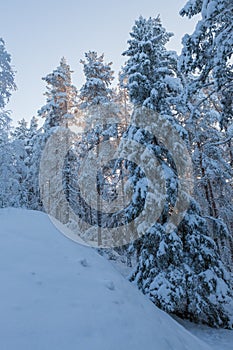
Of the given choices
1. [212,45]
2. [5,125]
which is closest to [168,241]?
[212,45]

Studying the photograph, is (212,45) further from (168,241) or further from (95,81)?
(95,81)

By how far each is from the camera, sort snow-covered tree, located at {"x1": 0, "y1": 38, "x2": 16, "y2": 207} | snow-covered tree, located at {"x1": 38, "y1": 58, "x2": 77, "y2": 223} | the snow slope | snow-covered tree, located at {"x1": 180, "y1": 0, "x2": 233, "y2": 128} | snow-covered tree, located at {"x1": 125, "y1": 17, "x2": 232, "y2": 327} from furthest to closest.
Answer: snow-covered tree, located at {"x1": 38, "y1": 58, "x2": 77, "y2": 223} → snow-covered tree, located at {"x1": 0, "y1": 38, "x2": 16, "y2": 207} → snow-covered tree, located at {"x1": 125, "y1": 17, "x2": 232, "y2": 327} → snow-covered tree, located at {"x1": 180, "y1": 0, "x2": 233, "y2": 128} → the snow slope

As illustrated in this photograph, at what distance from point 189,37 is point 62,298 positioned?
7.26 meters

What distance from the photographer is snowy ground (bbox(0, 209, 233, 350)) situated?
11.0 ft

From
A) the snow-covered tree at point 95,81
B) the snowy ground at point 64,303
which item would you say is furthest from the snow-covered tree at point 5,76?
the snowy ground at point 64,303

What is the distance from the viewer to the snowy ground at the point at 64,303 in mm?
3354

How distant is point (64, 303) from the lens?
3998mm

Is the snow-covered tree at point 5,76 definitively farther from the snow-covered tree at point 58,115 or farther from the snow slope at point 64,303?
the snow slope at point 64,303

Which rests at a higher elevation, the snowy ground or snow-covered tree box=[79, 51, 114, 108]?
snow-covered tree box=[79, 51, 114, 108]

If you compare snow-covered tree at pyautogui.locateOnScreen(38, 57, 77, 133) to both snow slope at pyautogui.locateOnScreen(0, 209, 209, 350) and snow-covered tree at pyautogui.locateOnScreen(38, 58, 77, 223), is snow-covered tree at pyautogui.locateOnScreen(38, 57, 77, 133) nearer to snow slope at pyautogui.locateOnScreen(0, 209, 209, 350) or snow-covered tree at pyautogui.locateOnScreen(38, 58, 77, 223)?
snow-covered tree at pyautogui.locateOnScreen(38, 58, 77, 223)

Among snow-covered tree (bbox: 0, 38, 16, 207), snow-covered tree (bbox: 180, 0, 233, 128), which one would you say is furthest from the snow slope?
snow-covered tree (bbox: 0, 38, 16, 207)

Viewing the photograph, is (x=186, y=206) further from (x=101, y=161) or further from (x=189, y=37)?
(x=101, y=161)

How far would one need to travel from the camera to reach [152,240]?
10953 millimetres

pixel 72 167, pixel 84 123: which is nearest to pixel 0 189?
pixel 72 167
